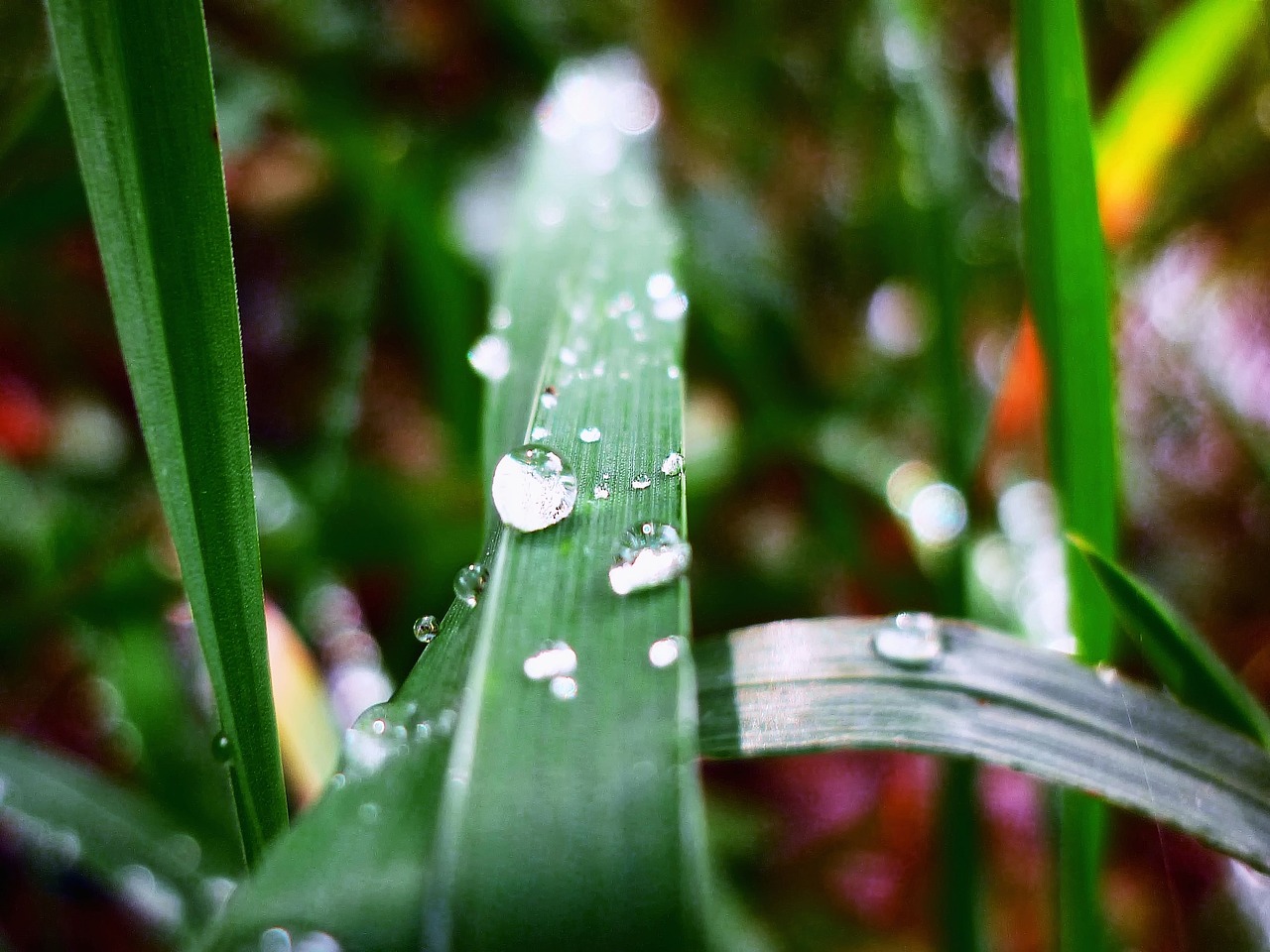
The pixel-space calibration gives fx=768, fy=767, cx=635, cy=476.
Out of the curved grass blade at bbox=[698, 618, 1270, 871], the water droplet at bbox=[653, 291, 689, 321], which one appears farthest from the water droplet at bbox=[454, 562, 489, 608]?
the water droplet at bbox=[653, 291, 689, 321]

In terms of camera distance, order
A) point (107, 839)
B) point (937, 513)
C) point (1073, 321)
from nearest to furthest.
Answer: point (1073, 321)
point (107, 839)
point (937, 513)

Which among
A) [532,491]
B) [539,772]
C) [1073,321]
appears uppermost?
[1073,321]

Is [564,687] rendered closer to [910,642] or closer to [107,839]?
[910,642]

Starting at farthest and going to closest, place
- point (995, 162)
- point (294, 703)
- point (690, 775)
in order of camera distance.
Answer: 1. point (995, 162)
2. point (294, 703)
3. point (690, 775)

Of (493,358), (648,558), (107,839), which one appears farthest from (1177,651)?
(107,839)

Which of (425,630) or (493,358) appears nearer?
(425,630)

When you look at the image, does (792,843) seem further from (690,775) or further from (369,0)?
(369,0)

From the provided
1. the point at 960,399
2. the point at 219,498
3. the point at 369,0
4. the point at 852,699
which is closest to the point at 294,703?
the point at 219,498

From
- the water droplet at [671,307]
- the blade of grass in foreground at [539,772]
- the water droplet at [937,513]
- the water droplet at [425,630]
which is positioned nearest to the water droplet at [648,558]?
the blade of grass in foreground at [539,772]
